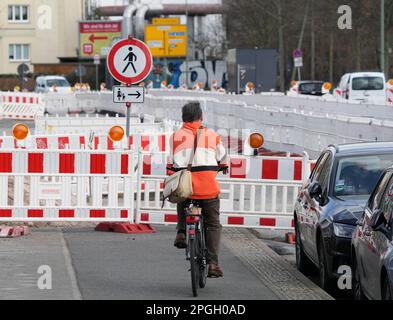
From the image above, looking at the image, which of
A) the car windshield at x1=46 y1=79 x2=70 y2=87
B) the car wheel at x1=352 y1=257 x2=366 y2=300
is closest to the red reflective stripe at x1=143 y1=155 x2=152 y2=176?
the car wheel at x1=352 y1=257 x2=366 y2=300

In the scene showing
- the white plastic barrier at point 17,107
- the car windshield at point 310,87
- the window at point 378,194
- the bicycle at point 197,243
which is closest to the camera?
the window at point 378,194

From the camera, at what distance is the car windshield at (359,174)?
1182cm

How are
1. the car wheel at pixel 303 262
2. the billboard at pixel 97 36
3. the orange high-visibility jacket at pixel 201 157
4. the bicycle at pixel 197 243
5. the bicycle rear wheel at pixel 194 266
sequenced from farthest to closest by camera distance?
the billboard at pixel 97 36, the car wheel at pixel 303 262, the orange high-visibility jacket at pixel 201 157, the bicycle at pixel 197 243, the bicycle rear wheel at pixel 194 266

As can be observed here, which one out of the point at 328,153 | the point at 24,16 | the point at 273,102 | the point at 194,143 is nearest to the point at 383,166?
the point at 328,153

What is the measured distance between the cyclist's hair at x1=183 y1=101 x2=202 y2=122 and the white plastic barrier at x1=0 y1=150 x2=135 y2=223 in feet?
14.5

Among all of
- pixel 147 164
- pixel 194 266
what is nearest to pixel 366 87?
pixel 147 164

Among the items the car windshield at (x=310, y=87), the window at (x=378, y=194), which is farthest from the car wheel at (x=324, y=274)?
the car windshield at (x=310, y=87)

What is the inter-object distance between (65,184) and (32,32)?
312ft

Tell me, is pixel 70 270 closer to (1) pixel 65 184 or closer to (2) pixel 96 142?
(1) pixel 65 184

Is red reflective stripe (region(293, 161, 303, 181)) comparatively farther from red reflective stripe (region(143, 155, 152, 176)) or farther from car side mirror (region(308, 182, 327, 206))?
car side mirror (region(308, 182, 327, 206))

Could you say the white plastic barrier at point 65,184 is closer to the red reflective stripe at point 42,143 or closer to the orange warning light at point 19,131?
the orange warning light at point 19,131

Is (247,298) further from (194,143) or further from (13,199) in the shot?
(13,199)

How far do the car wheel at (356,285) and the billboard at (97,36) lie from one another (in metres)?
96.3
